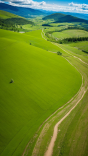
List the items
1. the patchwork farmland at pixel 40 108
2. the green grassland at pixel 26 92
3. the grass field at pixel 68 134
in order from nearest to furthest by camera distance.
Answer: the grass field at pixel 68 134 → the patchwork farmland at pixel 40 108 → the green grassland at pixel 26 92

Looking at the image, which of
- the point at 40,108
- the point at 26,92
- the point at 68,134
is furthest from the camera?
the point at 26,92

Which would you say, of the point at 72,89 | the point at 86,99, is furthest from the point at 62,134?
the point at 72,89

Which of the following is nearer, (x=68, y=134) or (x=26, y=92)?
(x=68, y=134)

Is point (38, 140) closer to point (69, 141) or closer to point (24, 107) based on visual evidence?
point (69, 141)

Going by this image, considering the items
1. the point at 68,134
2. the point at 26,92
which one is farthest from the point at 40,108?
the point at 68,134

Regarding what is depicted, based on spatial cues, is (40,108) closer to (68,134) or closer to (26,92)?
(26,92)

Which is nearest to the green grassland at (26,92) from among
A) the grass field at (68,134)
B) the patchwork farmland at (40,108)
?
the patchwork farmland at (40,108)

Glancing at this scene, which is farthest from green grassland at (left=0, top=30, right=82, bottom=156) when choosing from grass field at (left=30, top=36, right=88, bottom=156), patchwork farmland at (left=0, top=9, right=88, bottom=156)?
grass field at (left=30, top=36, right=88, bottom=156)

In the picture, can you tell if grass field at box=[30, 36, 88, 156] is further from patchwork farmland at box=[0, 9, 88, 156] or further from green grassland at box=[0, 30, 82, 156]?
green grassland at box=[0, 30, 82, 156]

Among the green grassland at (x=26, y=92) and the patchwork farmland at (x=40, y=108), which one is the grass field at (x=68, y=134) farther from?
the green grassland at (x=26, y=92)
